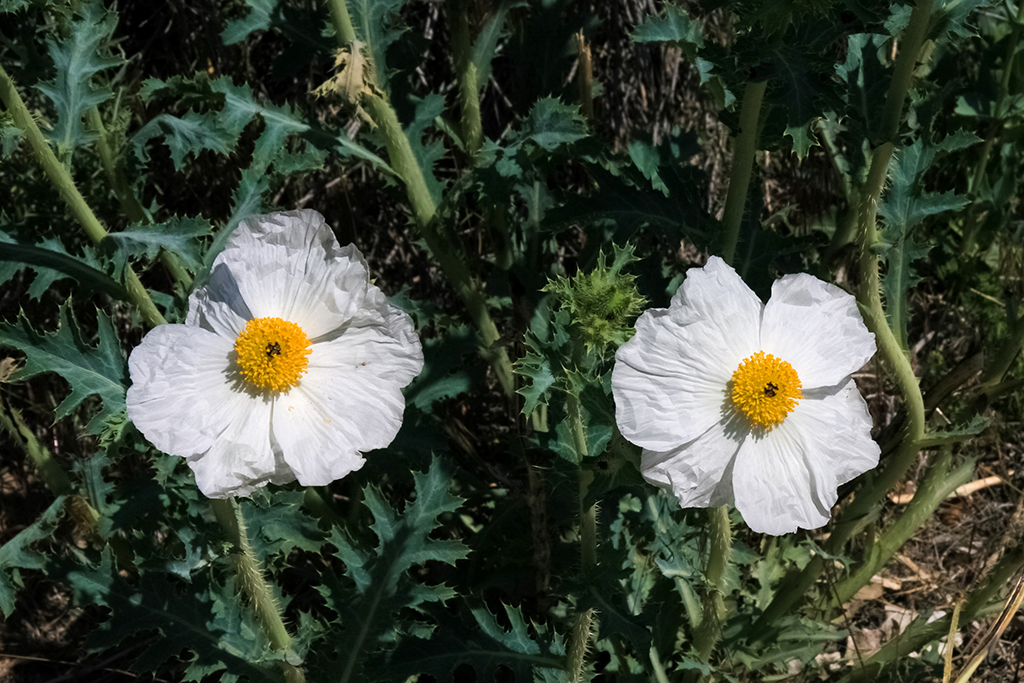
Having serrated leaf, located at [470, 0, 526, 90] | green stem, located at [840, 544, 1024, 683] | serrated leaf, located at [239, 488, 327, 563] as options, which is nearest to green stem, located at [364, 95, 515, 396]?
serrated leaf, located at [470, 0, 526, 90]

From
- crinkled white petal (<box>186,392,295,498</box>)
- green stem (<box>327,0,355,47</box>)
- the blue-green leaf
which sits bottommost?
crinkled white petal (<box>186,392,295,498</box>)

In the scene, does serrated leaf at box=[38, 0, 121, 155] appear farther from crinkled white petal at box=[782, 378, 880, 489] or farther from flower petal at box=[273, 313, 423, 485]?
crinkled white petal at box=[782, 378, 880, 489]

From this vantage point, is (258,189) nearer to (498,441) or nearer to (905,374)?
(498,441)

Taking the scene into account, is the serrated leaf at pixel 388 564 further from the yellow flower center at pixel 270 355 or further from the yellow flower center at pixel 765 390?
the yellow flower center at pixel 765 390

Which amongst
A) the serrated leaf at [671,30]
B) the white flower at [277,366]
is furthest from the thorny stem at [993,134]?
the white flower at [277,366]

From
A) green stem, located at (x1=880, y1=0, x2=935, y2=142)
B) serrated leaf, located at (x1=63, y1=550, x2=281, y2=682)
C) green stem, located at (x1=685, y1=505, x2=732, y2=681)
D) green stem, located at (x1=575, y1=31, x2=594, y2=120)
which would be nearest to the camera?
green stem, located at (x1=880, y1=0, x2=935, y2=142)

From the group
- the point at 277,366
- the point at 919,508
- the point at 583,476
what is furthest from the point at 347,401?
the point at 919,508

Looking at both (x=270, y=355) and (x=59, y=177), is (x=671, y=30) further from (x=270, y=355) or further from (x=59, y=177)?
(x=59, y=177)
